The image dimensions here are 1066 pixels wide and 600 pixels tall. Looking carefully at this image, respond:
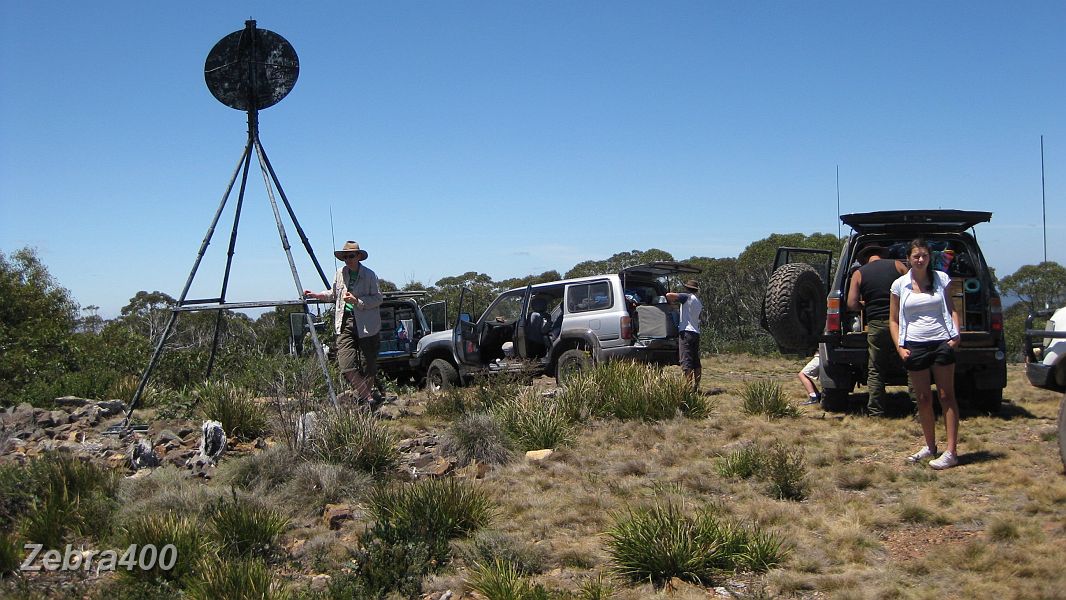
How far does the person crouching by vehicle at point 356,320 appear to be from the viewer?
8.84m

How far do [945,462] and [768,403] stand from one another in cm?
258

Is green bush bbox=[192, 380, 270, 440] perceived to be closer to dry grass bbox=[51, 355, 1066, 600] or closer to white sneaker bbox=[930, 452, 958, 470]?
dry grass bbox=[51, 355, 1066, 600]

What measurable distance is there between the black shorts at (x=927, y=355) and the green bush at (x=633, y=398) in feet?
8.23

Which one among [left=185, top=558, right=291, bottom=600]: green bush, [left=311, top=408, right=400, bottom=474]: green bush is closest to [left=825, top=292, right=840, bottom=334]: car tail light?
[left=311, top=408, right=400, bottom=474]: green bush

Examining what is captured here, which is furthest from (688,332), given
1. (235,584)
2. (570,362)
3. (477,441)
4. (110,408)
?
(235,584)

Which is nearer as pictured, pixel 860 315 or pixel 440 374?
pixel 860 315

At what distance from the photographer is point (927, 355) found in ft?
20.7

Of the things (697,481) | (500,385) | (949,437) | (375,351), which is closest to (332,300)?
(375,351)

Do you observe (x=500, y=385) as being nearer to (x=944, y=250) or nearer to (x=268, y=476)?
(x=268, y=476)

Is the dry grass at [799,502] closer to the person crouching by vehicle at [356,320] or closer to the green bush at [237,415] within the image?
the person crouching by vehicle at [356,320]

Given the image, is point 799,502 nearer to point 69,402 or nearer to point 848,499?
point 848,499

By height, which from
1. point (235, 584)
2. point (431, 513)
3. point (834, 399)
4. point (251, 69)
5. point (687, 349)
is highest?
point (251, 69)

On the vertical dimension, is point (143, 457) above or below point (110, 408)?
below

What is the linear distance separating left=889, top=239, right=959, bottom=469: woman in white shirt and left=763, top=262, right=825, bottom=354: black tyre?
2058 mm
